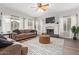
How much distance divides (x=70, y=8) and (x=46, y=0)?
1484 millimetres

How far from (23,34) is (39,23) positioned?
0.78m

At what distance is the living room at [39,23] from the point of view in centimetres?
315

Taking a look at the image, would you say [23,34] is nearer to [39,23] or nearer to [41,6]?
[39,23]

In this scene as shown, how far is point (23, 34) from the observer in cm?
373

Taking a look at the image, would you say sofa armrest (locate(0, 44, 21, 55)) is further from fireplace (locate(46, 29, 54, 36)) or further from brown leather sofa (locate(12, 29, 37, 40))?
fireplace (locate(46, 29, 54, 36))

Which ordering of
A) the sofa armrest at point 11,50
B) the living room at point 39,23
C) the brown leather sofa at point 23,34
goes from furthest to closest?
the brown leather sofa at point 23,34 → the living room at point 39,23 → the sofa armrest at point 11,50

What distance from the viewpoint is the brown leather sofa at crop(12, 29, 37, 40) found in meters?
3.55

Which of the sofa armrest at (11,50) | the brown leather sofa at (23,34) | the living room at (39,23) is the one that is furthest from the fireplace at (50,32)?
the sofa armrest at (11,50)

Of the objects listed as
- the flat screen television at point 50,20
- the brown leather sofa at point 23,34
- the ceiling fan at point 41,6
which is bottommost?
the brown leather sofa at point 23,34

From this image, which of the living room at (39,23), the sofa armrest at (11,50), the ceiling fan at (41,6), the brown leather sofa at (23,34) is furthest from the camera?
the brown leather sofa at (23,34)

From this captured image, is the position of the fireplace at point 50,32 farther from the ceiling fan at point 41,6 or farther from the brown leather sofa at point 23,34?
the ceiling fan at point 41,6

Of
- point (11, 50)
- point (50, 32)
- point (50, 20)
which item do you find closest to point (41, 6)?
point (50, 20)

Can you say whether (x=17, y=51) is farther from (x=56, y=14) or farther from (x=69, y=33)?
(x=69, y=33)
